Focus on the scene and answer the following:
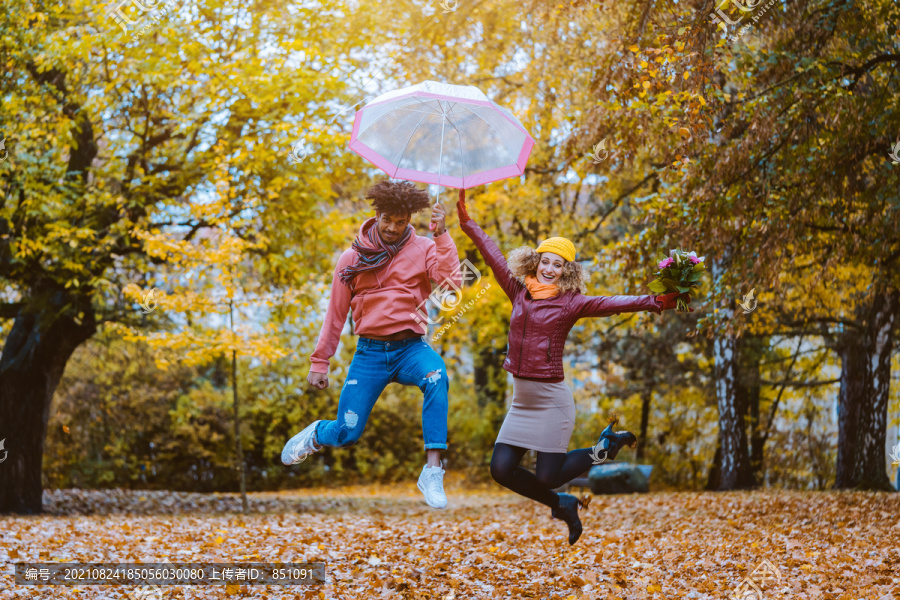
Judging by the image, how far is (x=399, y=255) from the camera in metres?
5.11

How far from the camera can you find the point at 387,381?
507 centimetres

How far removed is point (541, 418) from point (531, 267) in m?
1.01

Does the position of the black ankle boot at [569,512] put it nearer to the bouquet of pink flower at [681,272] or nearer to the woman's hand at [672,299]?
the woman's hand at [672,299]

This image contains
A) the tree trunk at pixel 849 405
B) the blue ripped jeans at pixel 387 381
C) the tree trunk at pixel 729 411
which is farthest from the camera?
the tree trunk at pixel 729 411

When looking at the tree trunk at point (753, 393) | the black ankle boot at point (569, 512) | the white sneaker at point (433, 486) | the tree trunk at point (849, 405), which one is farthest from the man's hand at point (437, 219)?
the tree trunk at point (753, 393)

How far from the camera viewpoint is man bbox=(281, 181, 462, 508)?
197 inches

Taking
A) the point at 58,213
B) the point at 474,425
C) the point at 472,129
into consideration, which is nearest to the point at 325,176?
the point at 58,213

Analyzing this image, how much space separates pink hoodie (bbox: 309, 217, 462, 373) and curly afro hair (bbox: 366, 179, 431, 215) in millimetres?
212

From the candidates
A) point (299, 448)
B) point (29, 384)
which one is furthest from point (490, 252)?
point (29, 384)

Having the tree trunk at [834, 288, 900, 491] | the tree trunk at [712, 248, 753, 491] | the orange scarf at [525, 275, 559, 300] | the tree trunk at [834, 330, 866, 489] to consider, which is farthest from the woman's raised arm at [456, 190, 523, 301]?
the tree trunk at [834, 330, 866, 489]

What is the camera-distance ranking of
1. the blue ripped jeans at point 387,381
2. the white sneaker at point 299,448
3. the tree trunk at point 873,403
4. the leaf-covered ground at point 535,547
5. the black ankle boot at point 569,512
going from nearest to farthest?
the blue ripped jeans at point 387,381, the white sneaker at point 299,448, the black ankle boot at point 569,512, the leaf-covered ground at point 535,547, the tree trunk at point 873,403

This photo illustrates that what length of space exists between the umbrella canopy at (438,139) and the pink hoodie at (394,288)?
47 centimetres

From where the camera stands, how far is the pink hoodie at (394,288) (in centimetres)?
502

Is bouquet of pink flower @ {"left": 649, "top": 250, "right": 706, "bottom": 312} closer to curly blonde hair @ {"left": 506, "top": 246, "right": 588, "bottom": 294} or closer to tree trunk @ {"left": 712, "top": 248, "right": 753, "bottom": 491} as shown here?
curly blonde hair @ {"left": 506, "top": 246, "right": 588, "bottom": 294}
